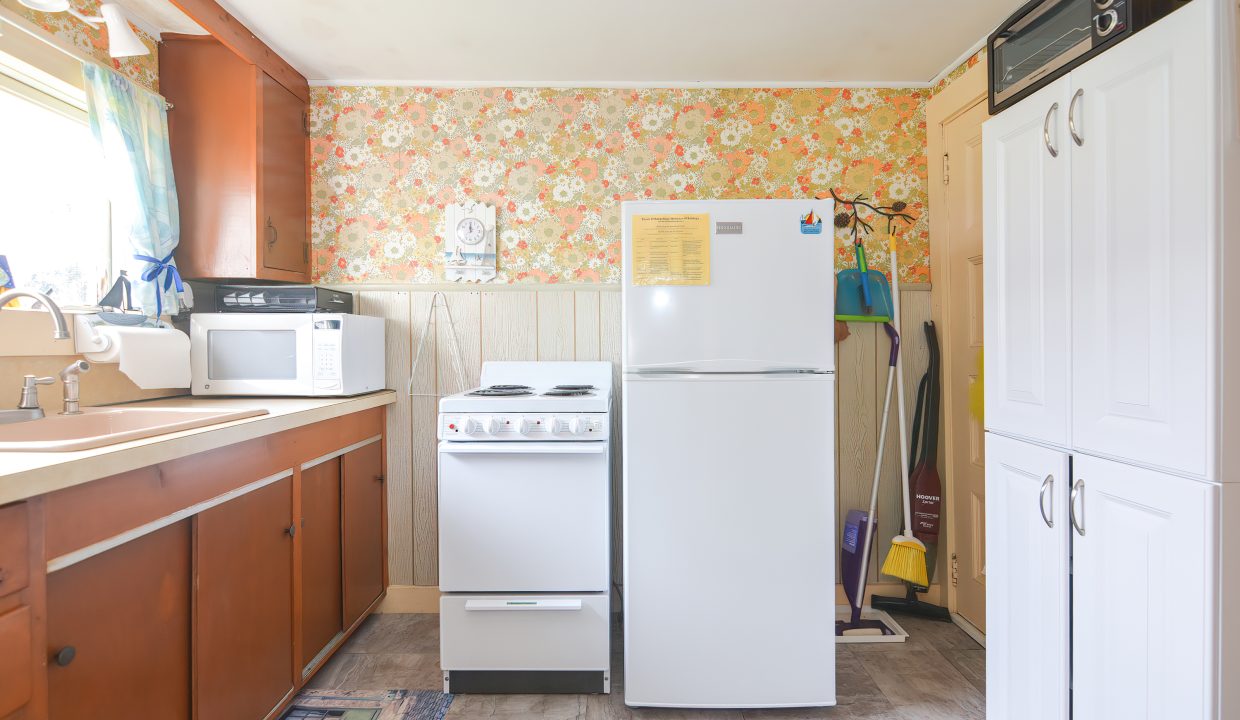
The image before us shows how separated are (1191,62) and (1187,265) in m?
0.34

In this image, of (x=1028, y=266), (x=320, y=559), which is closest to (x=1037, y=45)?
(x=1028, y=266)

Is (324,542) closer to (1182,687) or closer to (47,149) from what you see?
(47,149)

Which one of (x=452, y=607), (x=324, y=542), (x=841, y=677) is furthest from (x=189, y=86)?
(x=841, y=677)

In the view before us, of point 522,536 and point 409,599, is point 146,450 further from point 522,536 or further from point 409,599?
point 409,599

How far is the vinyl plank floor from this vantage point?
193 cm

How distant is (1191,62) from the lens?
1014 mm

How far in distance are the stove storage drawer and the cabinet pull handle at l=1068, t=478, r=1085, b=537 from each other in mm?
1319

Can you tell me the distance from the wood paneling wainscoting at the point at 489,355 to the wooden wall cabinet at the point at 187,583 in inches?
13.5

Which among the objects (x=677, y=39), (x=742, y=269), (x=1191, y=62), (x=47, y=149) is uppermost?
(x=677, y=39)

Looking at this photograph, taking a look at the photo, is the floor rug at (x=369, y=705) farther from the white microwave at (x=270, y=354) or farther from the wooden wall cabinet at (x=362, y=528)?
the white microwave at (x=270, y=354)

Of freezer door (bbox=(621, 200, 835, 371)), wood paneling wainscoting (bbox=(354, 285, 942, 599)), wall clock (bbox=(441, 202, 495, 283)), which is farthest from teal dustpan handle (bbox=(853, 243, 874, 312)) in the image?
wall clock (bbox=(441, 202, 495, 283))

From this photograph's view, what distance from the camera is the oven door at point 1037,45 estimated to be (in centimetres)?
127

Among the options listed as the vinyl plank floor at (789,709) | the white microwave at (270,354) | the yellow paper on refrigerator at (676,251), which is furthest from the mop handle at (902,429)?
the white microwave at (270,354)

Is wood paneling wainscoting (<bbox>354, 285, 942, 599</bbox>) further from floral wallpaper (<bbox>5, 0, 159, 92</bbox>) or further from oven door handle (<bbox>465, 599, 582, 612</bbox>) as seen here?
floral wallpaper (<bbox>5, 0, 159, 92</bbox>)
